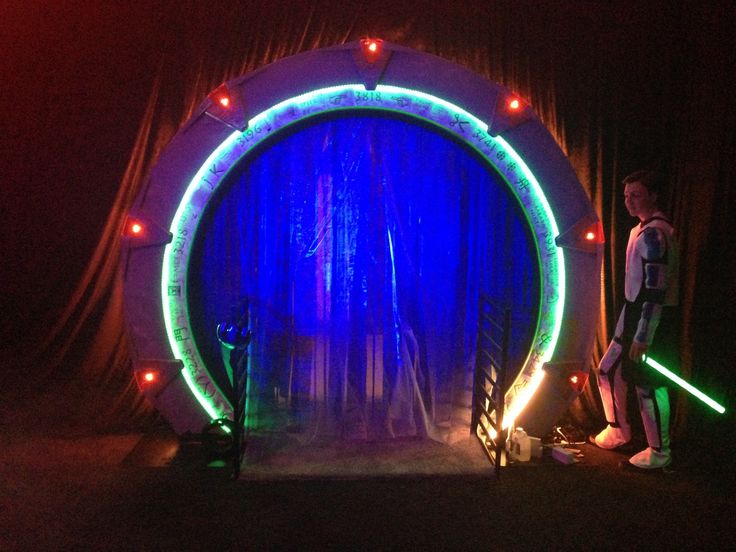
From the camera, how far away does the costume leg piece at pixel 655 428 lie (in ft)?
13.0

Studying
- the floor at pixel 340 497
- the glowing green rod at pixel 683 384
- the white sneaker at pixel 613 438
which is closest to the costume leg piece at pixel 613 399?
the white sneaker at pixel 613 438

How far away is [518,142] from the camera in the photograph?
398 cm

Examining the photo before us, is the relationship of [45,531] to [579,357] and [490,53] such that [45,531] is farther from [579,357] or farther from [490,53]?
[490,53]

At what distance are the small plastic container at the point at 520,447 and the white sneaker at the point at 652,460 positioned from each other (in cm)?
71

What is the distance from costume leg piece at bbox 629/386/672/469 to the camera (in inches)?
157

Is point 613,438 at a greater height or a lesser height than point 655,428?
lesser

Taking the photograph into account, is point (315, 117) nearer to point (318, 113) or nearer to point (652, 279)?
point (318, 113)

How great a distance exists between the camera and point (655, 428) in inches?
157

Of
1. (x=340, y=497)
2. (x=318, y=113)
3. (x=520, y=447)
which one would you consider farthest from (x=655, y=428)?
(x=318, y=113)

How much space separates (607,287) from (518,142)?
140 cm

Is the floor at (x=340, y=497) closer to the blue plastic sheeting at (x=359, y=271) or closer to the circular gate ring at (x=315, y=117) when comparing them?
the blue plastic sheeting at (x=359, y=271)

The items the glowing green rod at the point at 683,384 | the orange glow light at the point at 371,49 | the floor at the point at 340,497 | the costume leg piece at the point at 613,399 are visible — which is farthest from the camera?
the costume leg piece at the point at 613,399

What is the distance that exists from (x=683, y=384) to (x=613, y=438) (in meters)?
0.63

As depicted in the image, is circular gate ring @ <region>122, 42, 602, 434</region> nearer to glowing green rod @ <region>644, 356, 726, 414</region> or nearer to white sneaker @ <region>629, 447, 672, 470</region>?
glowing green rod @ <region>644, 356, 726, 414</region>
